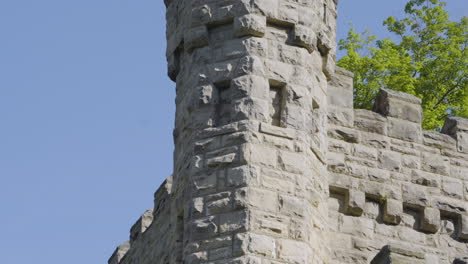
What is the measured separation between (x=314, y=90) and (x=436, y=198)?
81.2 inches

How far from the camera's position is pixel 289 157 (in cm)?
1270

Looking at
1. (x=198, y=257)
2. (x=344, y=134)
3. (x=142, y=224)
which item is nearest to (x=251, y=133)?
(x=198, y=257)

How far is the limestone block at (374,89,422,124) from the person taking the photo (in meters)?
14.9

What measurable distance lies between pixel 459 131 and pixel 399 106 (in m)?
0.76

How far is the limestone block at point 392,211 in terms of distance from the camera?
558 inches

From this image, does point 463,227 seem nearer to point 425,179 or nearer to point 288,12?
point 425,179

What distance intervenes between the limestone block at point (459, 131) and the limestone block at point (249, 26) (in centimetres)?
308

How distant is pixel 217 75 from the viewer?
42.8ft

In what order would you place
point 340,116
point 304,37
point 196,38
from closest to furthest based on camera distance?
1. point 304,37
2. point 196,38
3. point 340,116

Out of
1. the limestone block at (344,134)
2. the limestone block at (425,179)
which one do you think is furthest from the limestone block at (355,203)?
the limestone block at (425,179)

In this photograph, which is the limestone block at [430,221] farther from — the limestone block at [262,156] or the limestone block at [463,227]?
the limestone block at [262,156]

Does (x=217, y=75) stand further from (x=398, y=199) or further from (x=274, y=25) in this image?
(x=398, y=199)

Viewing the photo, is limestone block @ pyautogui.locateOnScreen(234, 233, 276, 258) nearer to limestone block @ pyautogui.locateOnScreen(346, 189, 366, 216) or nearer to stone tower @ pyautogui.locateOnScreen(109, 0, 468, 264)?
stone tower @ pyautogui.locateOnScreen(109, 0, 468, 264)

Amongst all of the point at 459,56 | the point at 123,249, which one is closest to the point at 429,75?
the point at 459,56
